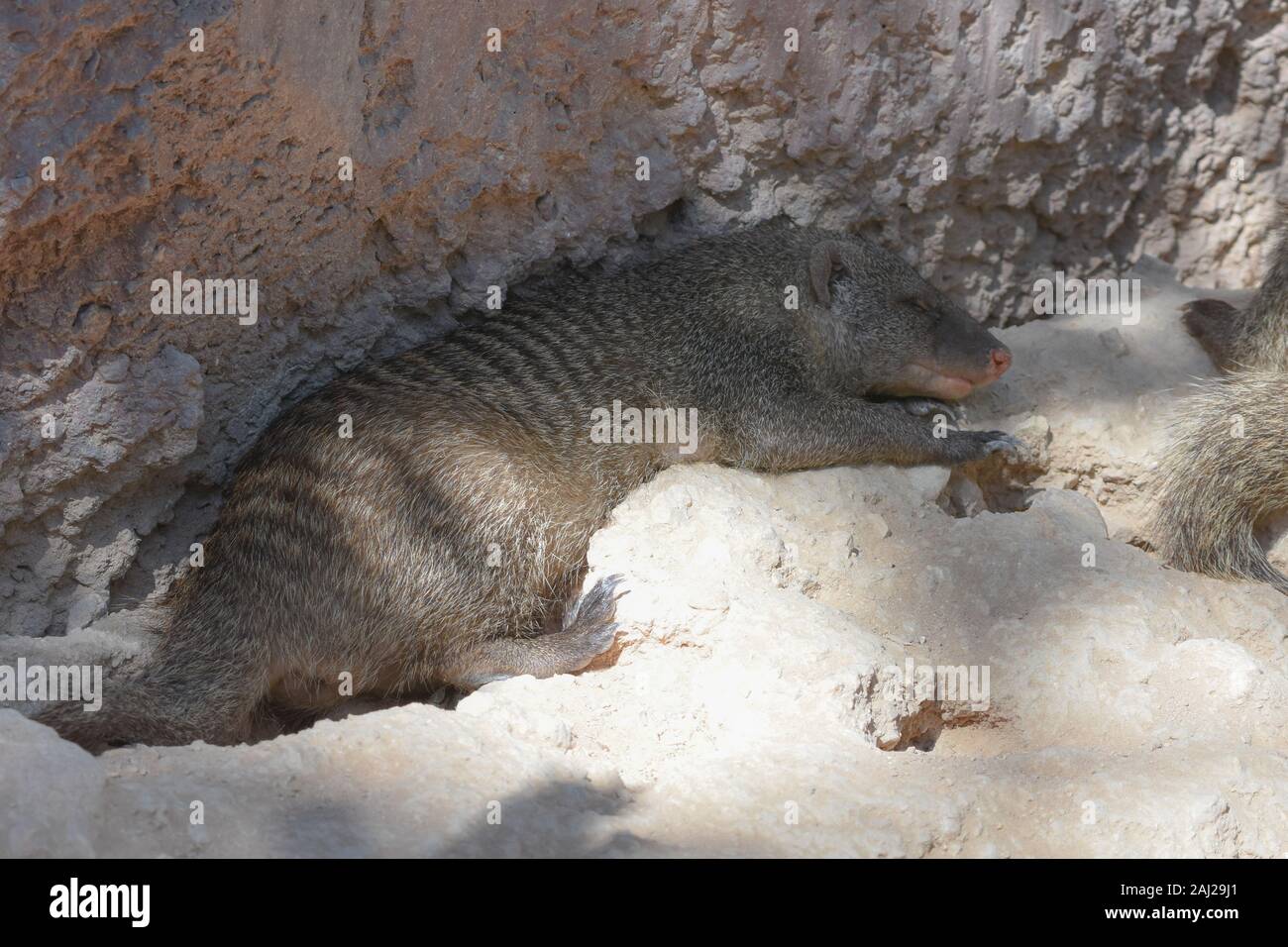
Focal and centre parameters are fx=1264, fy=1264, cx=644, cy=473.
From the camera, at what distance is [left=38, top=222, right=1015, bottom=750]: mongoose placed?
2949 mm

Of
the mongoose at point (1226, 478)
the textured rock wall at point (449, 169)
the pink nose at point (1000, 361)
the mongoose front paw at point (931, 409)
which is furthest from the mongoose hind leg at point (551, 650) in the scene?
the mongoose at point (1226, 478)

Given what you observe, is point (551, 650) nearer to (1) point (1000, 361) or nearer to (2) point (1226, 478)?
(1) point (1000, 361)

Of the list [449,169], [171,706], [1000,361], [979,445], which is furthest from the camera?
[1000,361]

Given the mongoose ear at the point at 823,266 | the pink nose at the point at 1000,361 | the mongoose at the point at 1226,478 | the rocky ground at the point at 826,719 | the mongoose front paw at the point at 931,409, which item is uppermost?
the mongoose ear at the point at 823,266

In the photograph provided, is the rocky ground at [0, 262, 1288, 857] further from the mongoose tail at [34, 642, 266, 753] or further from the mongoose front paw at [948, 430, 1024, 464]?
the mongoose tail at [34, 642, 266, 753]

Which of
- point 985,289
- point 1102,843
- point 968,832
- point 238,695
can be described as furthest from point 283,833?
point 985,289

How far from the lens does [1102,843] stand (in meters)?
2.44

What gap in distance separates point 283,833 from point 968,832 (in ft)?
4.19

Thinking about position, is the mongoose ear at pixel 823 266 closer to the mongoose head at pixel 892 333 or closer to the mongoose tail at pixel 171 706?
the mongoose head at pixel 892 333

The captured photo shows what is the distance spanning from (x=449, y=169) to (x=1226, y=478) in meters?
2.35

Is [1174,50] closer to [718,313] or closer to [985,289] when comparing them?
[985,289]

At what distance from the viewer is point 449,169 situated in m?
A: 3.48

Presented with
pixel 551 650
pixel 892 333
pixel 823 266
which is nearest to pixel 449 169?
pixel 823 266

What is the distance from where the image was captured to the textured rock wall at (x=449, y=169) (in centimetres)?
281
